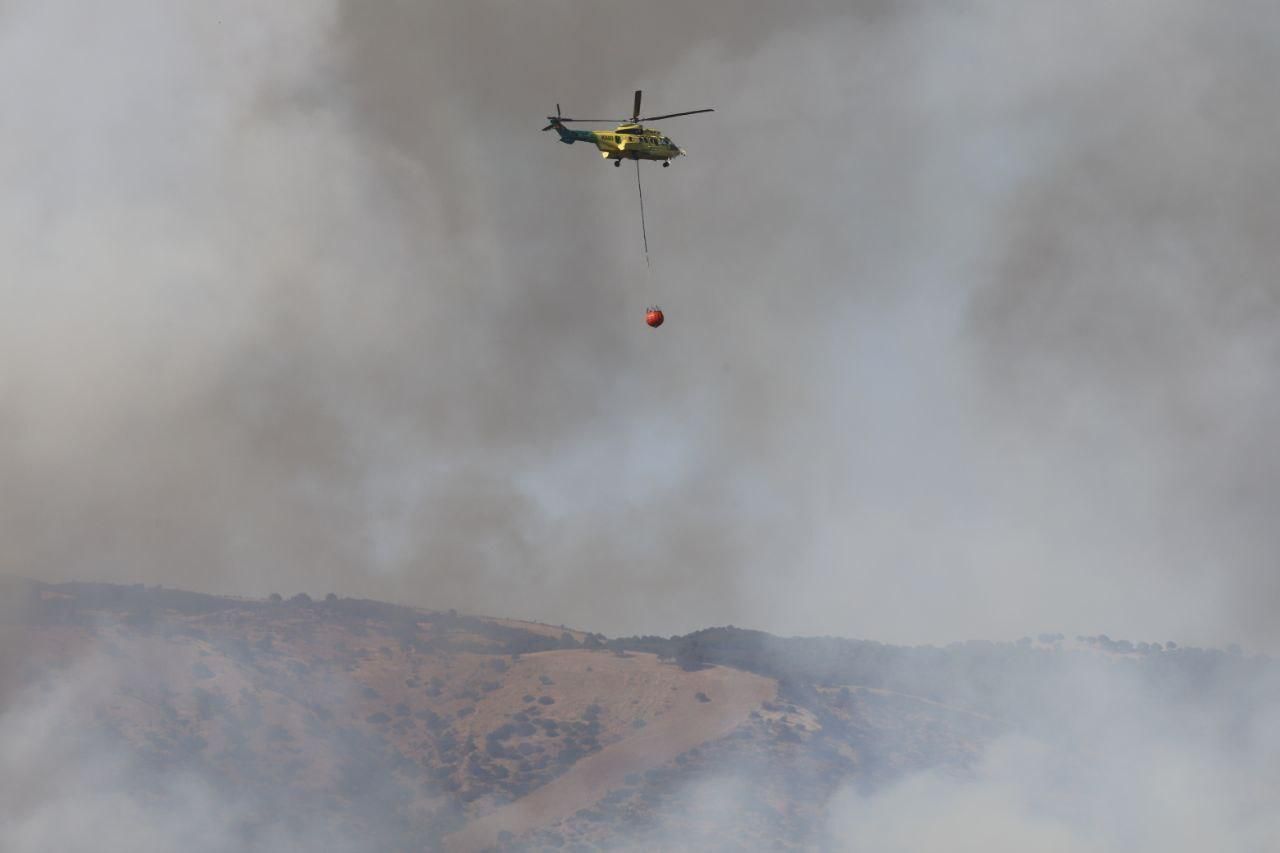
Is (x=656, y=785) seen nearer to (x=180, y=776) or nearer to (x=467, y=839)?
(x=467, y=839)

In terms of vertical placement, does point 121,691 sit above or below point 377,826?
above

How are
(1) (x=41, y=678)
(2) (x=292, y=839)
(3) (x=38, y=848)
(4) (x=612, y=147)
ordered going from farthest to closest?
(1) (x=41, y=678)
(2) (x=292, y=839)
(3) (x=38, y=848)
(4) (x=612, y=147)

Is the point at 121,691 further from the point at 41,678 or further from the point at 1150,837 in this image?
the point at 1150,837

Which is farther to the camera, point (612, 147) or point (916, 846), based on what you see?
point (916, 846)

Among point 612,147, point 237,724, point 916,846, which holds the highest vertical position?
point 612,147

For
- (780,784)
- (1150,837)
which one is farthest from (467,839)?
(1150,837)

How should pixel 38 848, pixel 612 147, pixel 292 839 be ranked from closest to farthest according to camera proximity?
pixel 612 147 < pixel 38 848 < pixel 292 839

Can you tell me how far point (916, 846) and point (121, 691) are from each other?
90896mm

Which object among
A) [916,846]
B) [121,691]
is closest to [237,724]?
[121,691]

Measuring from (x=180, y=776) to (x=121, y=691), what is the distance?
1800cm

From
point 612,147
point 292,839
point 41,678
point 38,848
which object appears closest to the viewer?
point 612,147

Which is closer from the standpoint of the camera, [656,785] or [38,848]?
[38,848]

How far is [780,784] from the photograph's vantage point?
194 meters

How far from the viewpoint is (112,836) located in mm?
168625
